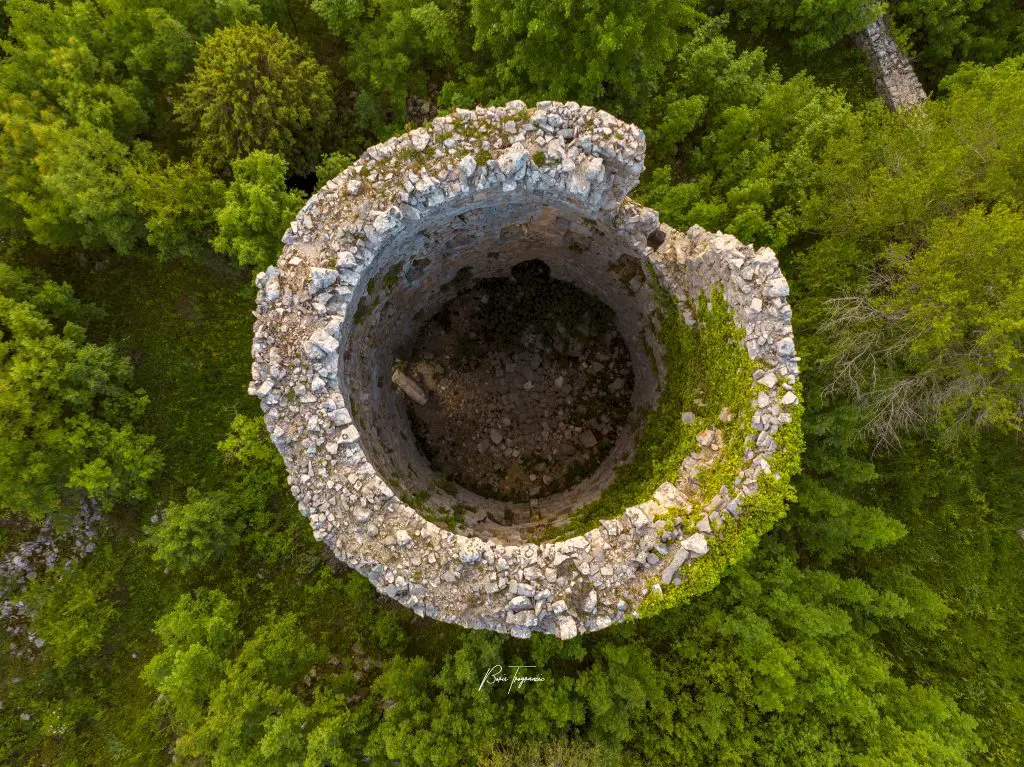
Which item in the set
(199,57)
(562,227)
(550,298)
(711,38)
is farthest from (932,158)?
(199,57)

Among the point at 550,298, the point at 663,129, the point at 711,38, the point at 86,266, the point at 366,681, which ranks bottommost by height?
the point at 366,681

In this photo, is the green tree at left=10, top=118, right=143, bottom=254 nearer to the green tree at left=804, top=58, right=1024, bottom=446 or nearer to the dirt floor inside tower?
the dirt floor inside tower

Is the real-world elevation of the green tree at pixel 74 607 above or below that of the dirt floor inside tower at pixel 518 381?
below

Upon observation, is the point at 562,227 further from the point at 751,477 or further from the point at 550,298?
the point at 751,477
